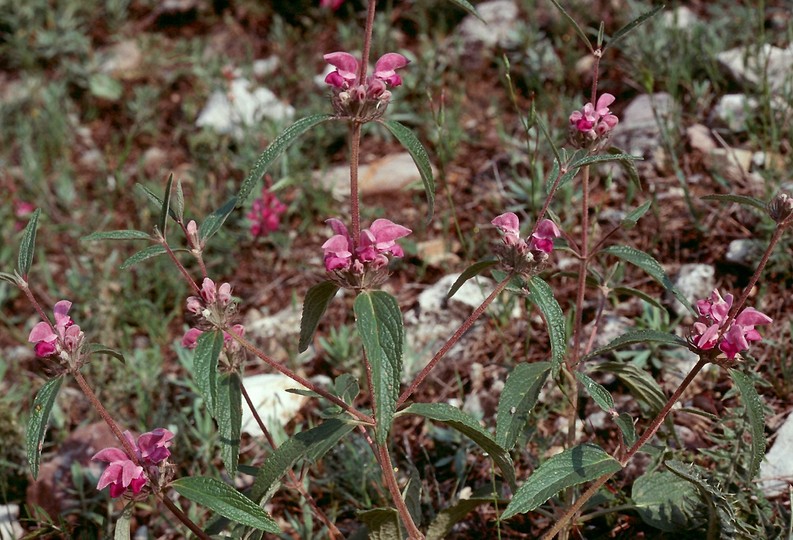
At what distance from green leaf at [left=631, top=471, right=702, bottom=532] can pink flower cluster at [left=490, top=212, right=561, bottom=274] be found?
2.40 feet

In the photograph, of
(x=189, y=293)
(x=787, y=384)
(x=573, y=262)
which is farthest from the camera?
(x=189, y=293)

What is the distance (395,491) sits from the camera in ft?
6.57

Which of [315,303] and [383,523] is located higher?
[315,303]

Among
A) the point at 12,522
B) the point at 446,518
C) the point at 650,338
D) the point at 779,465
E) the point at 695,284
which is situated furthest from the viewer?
the point at 695,284

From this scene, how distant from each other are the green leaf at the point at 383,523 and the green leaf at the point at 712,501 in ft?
2.22

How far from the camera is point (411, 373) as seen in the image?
3080mm

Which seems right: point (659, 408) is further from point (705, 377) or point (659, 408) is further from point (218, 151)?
point (218, 151)

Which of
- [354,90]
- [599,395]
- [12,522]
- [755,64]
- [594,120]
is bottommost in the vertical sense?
[12,522]

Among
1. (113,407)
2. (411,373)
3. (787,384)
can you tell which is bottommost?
(113,407)

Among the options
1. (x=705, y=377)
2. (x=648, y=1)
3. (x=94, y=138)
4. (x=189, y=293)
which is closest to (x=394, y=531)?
(x=705, y=377)

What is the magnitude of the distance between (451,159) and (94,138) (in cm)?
219

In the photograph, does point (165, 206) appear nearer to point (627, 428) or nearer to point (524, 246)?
point (524, 246)

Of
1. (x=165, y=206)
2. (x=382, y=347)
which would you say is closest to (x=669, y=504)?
(x=382, y=347)

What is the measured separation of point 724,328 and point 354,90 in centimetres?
→ 94
